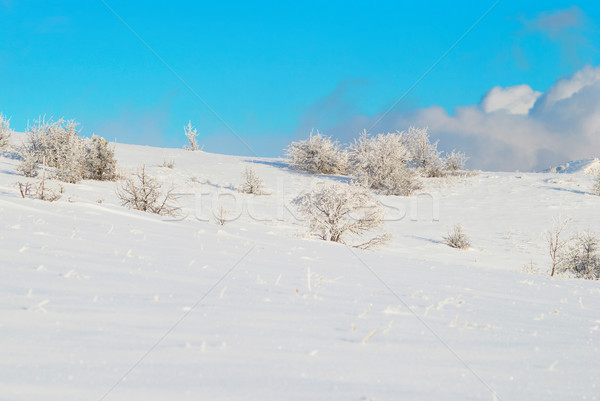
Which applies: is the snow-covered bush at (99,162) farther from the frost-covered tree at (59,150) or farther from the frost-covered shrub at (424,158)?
the frost-covered shrub at (424,158)

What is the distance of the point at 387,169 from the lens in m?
23.7

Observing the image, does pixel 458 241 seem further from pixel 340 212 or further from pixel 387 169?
pixel 387 169

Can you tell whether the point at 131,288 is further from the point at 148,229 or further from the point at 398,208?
the point at 398,208

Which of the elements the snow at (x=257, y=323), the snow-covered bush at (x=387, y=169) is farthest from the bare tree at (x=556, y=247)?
the snow-covered bush at (x=387, y=169)

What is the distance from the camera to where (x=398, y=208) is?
19.0 metres

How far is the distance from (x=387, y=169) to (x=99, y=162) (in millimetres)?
13731

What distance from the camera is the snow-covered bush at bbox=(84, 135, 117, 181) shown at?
1864 centimetres

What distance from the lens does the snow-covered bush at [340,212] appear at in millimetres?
11812

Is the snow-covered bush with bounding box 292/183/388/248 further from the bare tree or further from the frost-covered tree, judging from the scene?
the frost-covered tree

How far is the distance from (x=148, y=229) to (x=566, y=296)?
449 centimetres

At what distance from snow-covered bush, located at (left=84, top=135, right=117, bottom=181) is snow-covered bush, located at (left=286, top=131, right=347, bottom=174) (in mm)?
12285

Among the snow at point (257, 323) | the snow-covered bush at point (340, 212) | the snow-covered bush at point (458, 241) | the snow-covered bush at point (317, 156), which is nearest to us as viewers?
the snow at point (257, 323)

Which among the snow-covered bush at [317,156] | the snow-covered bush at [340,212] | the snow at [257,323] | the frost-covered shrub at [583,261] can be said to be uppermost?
the snow-covered bush at [317,156]

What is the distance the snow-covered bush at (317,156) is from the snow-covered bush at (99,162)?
12.3m
